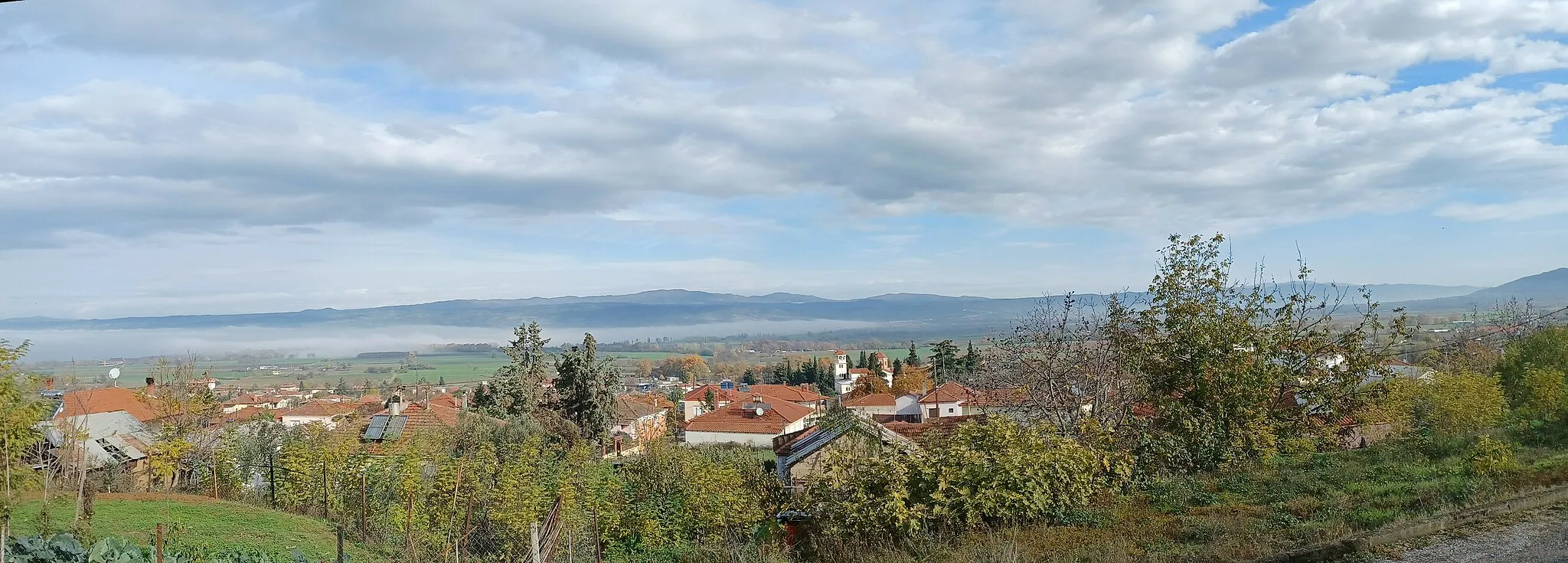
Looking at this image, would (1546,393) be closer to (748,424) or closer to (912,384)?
(748,424)

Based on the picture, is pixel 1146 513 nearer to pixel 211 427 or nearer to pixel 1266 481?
pixel 1266 481

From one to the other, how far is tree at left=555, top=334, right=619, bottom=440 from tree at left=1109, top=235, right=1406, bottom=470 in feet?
70.3

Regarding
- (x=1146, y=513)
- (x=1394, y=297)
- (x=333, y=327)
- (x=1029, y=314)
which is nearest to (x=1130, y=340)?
(x=1029, y=314)

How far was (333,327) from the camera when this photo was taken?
190 meters

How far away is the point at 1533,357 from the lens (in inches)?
563

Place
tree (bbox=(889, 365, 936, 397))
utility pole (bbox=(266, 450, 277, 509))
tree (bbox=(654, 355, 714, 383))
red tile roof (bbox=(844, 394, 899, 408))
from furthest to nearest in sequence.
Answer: tree (bbox=(654, 355, 714, 383)), tree (bbox=(889, 365, 936, 397)), red tile roof (bbox=(844, 394, 899, 408)), utility pole (bbox=(266, 450, 277, 509))

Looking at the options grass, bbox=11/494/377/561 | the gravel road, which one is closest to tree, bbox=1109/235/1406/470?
the gravel road

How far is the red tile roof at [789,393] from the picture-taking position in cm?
5231

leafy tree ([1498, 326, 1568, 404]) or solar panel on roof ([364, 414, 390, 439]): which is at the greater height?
leafy tree ([1498, 326, 1568, 404])

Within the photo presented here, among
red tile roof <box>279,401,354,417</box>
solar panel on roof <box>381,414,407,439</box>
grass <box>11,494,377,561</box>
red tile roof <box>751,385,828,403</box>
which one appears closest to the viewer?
grass <box>11,494,377,561</box>

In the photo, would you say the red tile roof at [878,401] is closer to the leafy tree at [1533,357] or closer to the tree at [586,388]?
the tree at [586,388]

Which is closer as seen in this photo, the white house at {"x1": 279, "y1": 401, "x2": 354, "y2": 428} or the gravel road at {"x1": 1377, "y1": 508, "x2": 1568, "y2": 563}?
the gravel road at {"x1": 1377, "y1": 508, "x2": 1568, "y2": 563}

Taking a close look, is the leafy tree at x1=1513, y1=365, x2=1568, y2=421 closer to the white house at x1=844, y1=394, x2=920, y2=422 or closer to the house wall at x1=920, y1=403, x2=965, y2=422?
the house wall at x1=920, y1=403, x2=965, y2=422

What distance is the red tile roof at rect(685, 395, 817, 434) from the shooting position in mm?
38500
